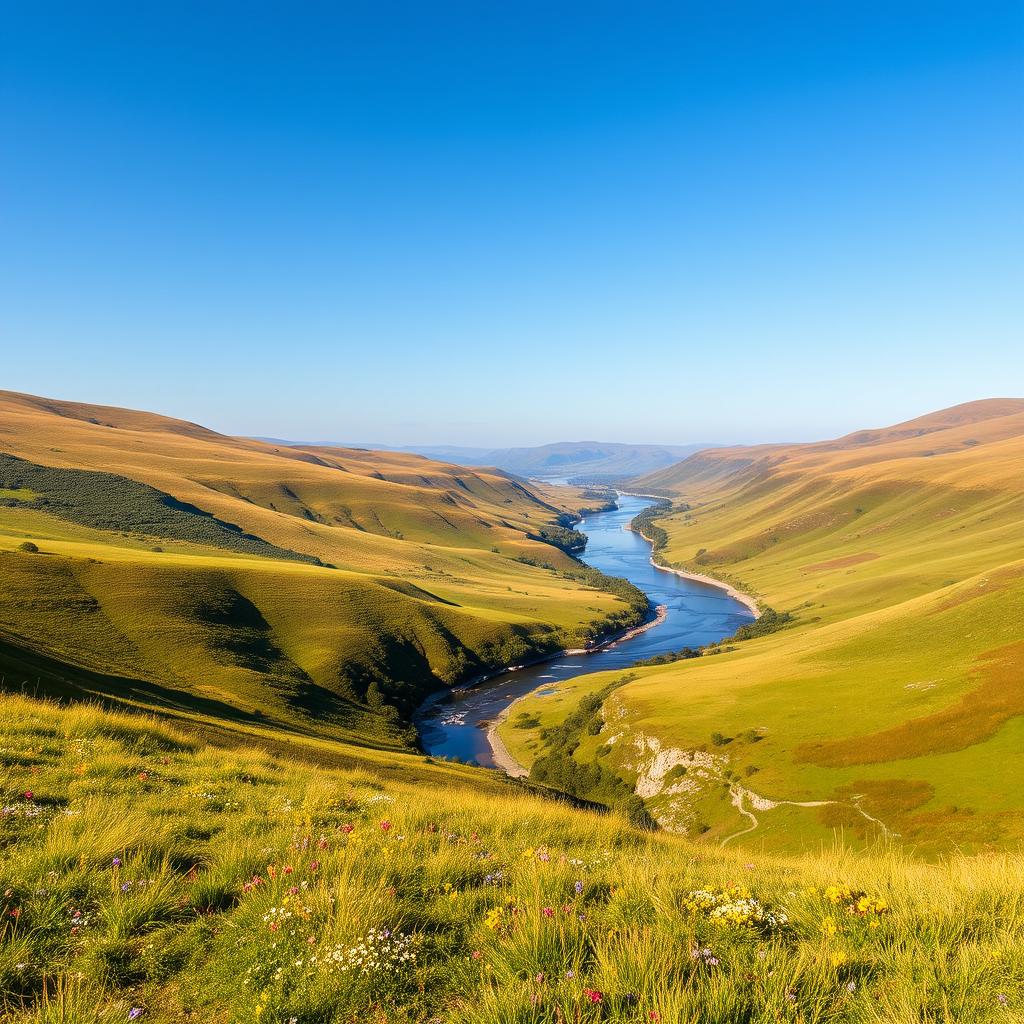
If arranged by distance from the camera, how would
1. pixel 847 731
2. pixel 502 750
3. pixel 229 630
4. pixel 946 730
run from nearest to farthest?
pixel 946 730, pixel 847 731, pixel 502 750, pixel 229 630

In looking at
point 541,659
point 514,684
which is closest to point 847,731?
point 514,684

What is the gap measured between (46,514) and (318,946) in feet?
715

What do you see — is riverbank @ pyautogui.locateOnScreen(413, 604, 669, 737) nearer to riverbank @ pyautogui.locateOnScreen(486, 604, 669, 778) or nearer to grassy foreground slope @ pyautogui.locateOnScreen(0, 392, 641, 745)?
grassy foreground slope @ pyautogui.locateOnScreen(0, 392, 641, 745)

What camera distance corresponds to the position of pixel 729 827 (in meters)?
62.7

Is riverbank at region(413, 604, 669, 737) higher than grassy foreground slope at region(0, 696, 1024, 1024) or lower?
lower

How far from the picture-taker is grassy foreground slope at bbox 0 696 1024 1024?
4559 millimetres

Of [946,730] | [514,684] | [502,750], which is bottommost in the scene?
[514,684]

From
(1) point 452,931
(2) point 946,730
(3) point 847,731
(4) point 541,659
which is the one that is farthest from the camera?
(4) point 541,659

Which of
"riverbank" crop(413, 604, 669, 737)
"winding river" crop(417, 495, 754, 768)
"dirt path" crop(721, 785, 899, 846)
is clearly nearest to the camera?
"dirt path" crop(721, 785, 899, 846)

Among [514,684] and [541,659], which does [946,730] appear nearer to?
[514,684]

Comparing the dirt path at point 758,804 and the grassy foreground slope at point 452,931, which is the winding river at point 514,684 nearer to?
the dirt path at point 758,804

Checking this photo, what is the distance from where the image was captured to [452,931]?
5805 mm

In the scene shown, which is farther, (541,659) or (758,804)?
(541,659)

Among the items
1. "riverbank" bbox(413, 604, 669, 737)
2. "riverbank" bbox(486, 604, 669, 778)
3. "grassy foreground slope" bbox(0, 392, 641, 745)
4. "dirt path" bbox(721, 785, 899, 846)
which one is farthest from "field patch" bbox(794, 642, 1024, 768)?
"riverbank" bbox(413, 604, 669, 737)
